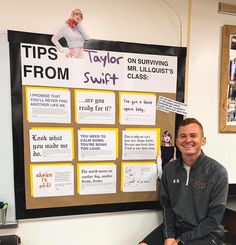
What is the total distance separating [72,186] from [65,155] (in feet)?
0.70

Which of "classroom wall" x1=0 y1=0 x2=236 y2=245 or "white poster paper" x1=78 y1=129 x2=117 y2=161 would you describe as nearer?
"classroom wall" x1=0 y1=0 x2=236 y2=245

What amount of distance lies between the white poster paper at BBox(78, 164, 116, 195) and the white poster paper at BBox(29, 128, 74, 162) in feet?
0.46

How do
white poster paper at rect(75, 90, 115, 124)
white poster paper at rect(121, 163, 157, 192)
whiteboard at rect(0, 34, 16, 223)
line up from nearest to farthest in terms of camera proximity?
1. whiteboard at rect(0, 34, 16, 223)
2. white poster paper at rect(75, 90, 115, 124)
3. white poster paper at rect(121, 163, 157, 192)

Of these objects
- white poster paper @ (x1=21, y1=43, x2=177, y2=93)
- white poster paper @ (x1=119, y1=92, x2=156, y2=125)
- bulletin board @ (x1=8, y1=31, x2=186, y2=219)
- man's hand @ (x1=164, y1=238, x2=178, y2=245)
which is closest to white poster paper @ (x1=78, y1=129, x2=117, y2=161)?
bulletin board @ (x1=8, y1=31, x2=186, y2=219)

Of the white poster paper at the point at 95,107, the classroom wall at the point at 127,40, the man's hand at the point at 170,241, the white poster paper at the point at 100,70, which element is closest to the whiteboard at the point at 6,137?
the classroom wall at the point at 127,40

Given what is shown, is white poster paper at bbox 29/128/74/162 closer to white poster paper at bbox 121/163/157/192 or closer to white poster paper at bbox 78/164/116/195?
white poster paper at bbox 78/164/116/195

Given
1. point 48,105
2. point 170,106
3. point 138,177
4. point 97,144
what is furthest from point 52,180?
point 170,106

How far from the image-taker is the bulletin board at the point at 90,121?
163 cm

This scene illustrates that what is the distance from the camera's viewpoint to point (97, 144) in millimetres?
1748

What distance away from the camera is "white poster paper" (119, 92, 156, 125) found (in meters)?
1.78

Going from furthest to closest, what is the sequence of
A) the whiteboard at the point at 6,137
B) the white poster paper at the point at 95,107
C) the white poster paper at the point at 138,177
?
1. the white poster paper at the point at 138,177
2. the white poster paper at the point at 95,107
3. the whiteboard at the point at 6,137

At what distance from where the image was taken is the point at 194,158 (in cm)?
169

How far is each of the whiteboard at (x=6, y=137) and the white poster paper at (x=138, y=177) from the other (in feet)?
2.39

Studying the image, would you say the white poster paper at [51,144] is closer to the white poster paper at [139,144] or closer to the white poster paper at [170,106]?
the white poster paper at [139,144]
